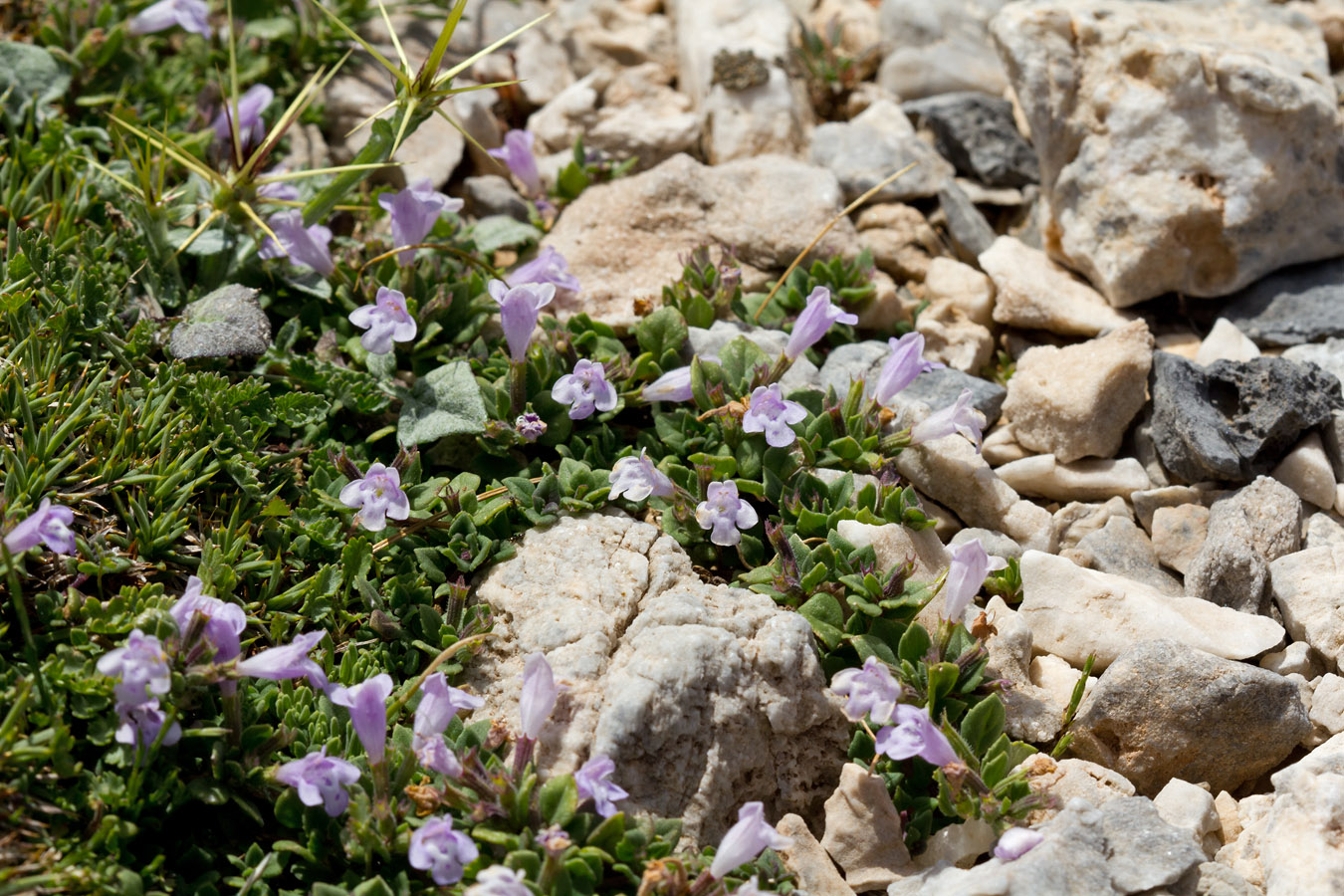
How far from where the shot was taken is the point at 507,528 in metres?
4.41

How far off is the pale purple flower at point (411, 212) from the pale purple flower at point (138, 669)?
2.28 metres

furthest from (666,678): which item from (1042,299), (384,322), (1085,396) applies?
(1042,299)

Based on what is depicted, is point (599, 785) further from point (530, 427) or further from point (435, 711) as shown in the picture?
point (530, 427)

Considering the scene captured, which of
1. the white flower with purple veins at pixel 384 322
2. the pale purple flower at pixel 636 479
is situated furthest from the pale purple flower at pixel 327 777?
the white flower with purple veins at pixel 384 322

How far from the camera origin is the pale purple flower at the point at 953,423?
14.9 feet

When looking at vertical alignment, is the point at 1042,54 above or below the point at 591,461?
above

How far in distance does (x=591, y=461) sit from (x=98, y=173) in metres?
2.78

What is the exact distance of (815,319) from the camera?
4.76 meters

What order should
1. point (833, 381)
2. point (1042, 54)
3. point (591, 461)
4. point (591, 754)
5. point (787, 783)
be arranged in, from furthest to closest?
point (1042, 54) < point (833, 381) < point (591, 461) < point (787, 783) < point (591, 754)

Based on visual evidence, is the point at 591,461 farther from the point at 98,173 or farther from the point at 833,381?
the point at 98,173

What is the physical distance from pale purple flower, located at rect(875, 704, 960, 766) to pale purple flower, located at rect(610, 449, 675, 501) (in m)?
1.27

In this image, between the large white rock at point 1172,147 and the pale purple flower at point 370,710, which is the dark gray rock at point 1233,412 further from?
the pale purple flower at point 370,710

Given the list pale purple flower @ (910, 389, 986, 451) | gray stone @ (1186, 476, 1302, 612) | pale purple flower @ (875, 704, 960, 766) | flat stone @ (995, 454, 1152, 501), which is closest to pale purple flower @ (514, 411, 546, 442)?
pale purple flower @ (910, 389, 986, 451)

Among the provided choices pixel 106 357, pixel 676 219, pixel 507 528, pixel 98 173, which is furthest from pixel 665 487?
pixel 98 173
